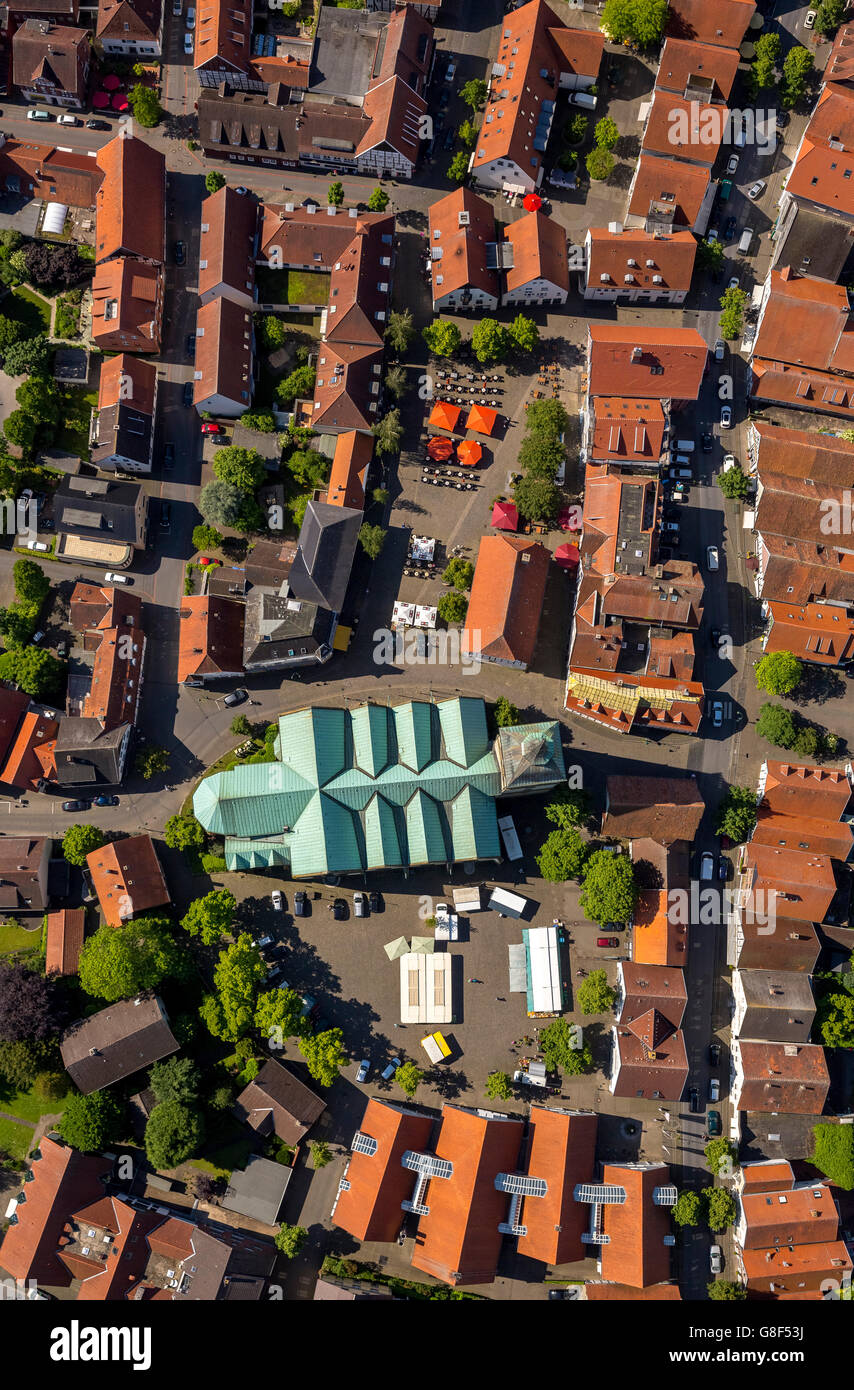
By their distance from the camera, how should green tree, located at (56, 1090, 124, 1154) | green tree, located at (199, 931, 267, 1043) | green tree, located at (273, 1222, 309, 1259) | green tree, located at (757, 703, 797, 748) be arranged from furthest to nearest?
green tree, located at (757, 703, 797, 748) < green tree, located at (199, 931, 267, 1043) < green tree, located at (56, 1090, 124, 1154) < green tree, located at (273, 1222, 309, 1259)

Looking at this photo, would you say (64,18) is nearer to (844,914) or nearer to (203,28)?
(203,28)

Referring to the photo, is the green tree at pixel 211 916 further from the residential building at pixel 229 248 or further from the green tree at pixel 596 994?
the residential building at pixel 229 248

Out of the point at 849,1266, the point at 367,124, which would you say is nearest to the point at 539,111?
the point at 367,124

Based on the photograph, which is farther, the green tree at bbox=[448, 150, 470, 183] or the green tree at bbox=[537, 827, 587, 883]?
the green tree at bbox=[448, 150, 470, 183]

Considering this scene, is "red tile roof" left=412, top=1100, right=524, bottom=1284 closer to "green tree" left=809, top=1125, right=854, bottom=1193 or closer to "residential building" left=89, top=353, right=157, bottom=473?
"green tree" left=809, top=1125, right=854, bottom=1193

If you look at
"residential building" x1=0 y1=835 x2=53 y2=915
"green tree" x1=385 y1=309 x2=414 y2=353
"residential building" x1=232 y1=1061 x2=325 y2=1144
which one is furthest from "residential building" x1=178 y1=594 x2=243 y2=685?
"residential building" x1=232 y1=1061 x2=325 y2=1144

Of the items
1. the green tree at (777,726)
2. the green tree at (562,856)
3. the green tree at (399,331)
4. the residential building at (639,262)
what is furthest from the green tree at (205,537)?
the green tree at (777,726)
